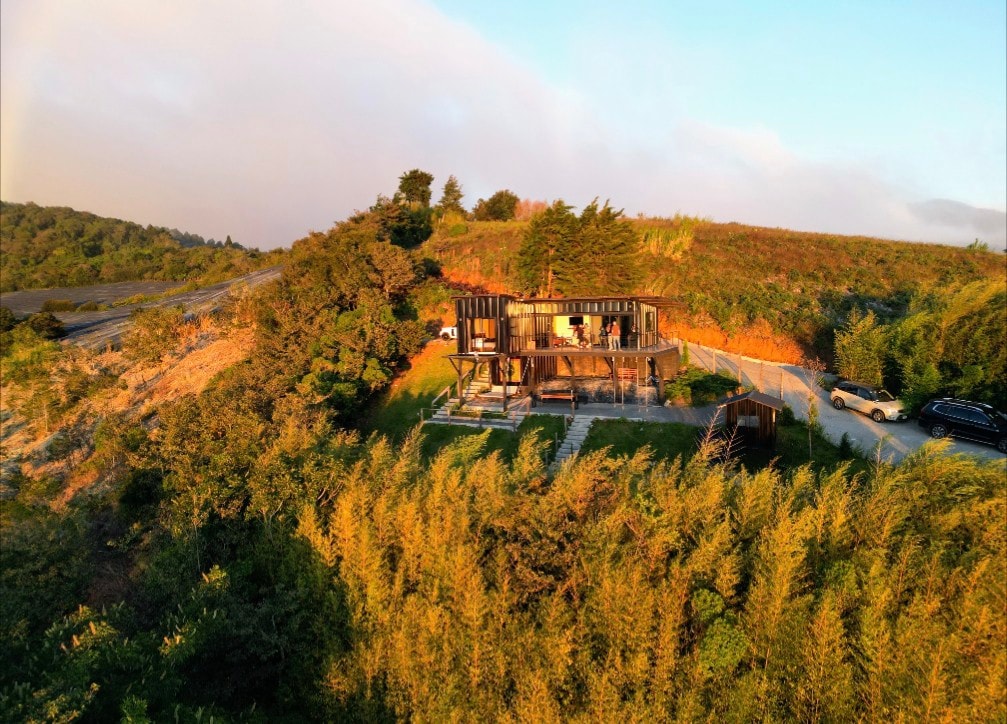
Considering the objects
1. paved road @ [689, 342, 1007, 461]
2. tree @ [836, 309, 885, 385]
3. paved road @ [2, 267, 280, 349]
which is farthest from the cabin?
paved road @ [2, 267, 280, 349]

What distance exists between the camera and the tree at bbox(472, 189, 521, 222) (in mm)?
50188

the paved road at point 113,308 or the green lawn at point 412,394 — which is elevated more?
the paved road at point 113,308

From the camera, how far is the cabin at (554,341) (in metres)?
18.0

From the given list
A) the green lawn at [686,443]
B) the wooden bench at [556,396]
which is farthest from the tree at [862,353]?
the wooden bench at [556,396]

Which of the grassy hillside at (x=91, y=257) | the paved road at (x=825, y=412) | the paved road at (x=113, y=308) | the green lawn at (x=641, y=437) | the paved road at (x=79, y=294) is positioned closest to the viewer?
the paved road at (x=825, y=412)

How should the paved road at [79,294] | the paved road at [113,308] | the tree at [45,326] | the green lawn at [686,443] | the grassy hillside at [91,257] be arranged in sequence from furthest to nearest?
the grassy hillside at [91,257] → the paved road at [79,294] → the paved road at [113,308] → the tree at [45,326] → the green lawn at [686,443]

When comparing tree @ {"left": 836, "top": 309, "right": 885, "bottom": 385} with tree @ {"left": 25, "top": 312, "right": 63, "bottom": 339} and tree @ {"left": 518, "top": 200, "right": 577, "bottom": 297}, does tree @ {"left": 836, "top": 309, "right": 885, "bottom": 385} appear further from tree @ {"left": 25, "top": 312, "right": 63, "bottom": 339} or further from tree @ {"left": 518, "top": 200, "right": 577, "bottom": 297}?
tree @ {"left": 25, "top": 312, "right": 63, "bottom": 339}

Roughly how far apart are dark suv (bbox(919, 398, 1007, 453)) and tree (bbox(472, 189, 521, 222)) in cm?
4080

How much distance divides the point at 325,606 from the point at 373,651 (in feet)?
3.19

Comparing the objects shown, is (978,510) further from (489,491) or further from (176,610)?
(176,610)

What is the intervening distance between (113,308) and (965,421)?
43586 mm

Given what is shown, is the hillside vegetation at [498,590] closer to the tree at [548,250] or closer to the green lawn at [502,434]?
the green lawn at [502,434]

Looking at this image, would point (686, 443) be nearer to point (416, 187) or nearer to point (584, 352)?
point (584, 352)

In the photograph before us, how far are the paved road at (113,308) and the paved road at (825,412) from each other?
24.5 metres
